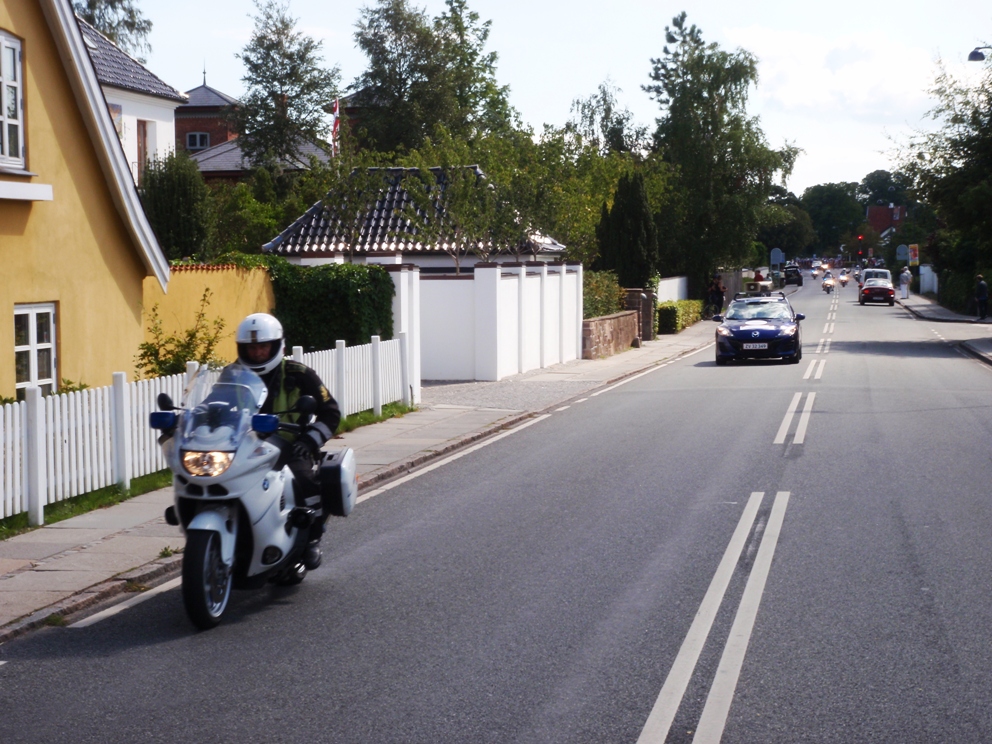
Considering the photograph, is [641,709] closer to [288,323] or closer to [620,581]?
[620,581]

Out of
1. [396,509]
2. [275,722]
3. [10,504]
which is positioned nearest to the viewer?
[275,722]

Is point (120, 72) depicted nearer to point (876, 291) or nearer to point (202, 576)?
point (202, 576)

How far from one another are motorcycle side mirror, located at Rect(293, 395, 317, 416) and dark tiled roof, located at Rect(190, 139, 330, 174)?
5634cm

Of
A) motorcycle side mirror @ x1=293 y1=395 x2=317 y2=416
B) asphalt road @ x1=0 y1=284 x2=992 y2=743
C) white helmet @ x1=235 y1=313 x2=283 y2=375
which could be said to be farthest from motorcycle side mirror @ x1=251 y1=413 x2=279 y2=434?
asphalt road @ x1=0 y1=284 x2=992 y2=743

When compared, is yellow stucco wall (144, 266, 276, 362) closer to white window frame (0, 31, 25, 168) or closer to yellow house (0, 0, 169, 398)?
yellow house (0, 0, 169, 398)

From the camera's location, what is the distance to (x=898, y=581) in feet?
25.5

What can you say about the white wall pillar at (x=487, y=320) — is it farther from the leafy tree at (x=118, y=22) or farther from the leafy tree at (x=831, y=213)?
the leafy tree at (x=831, y=213)

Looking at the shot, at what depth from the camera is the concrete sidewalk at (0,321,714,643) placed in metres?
7.48

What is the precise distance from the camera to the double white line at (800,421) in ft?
50.2

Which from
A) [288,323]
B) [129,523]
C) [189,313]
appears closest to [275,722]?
[129,523]

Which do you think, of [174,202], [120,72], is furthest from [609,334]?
[120,72]

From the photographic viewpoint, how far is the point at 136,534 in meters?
9.43

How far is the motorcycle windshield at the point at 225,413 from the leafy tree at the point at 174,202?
26.5m

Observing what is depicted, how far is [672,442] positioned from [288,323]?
23.0 feet
